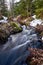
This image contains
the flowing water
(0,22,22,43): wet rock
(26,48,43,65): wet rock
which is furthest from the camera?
(0,22,22,43): wet rock

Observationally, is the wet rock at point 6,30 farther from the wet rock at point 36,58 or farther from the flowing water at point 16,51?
the wet rock at point 36,58

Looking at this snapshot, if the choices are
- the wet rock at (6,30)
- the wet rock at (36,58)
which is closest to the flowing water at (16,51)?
the wet rock at (6,30)

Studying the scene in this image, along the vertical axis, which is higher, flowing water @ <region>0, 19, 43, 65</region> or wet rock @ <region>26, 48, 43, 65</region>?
wet rock @ <region>26, 48, 43, 65</region>

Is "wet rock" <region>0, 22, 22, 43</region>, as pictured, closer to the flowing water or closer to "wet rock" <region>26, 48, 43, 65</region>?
the flowing water

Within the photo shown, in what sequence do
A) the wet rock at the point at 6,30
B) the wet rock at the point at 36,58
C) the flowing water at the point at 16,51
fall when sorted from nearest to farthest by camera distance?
the wet rock at the point at 36,58
the flowing water at the point at 16,51
the wet rock at the point at 6,30

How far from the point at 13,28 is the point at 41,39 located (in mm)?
3812

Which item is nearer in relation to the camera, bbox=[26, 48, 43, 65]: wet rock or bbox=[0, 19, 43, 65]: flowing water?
bbox=[26, 48, 43, 65]: wet rock

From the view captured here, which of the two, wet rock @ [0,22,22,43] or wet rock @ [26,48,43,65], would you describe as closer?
wet rock @ [26,48,43,65]

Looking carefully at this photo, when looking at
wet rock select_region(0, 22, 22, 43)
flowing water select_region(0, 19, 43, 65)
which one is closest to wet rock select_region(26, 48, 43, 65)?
flowing water select_region(0, 19, 43, 65)

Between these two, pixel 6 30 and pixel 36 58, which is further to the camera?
pixel 6 30

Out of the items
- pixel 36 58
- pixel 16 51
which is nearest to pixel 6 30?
pixel 16 51

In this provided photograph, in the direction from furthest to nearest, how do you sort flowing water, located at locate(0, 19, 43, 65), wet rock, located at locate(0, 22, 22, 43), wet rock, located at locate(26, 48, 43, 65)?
1. wet rock, located at locate(0, 22, 22, 43)
2. flowing water, located at locate(0, 19, 43, 65)
3. wet rock, located at locate(26, 48, 43, 65)

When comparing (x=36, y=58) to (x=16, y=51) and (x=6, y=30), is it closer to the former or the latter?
(x=16, y=51)

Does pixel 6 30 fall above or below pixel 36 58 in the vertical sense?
below
